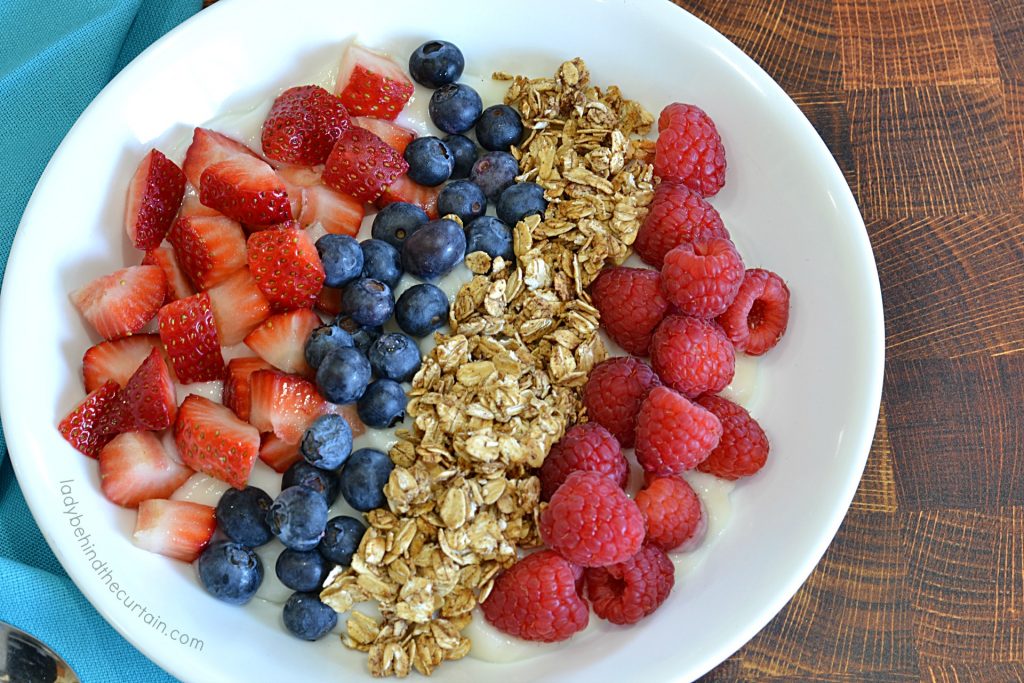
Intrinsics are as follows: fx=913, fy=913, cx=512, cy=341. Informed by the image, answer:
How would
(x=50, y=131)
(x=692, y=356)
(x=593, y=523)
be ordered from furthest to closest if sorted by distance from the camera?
(x=50, y=131) < (x=692, y=356) < (x=593, y=523)

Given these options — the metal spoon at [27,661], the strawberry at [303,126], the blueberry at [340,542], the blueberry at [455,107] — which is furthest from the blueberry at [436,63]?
the metal spoon at [27,661]

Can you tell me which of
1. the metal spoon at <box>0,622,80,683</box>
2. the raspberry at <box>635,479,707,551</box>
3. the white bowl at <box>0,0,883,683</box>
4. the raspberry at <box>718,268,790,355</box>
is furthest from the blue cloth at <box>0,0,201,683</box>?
the raspberry at <box>718,268,790,355</box>

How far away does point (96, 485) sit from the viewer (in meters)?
1.22

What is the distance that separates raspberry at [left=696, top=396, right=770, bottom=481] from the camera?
48.2 inches

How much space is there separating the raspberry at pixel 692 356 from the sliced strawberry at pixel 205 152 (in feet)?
2.17

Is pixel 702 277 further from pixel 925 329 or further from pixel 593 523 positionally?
pixel 925 329

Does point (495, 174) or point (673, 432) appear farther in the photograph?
point (495, 174)

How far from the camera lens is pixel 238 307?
49.7 inches

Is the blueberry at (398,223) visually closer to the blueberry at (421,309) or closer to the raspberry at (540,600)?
the blueberry at (421,309)

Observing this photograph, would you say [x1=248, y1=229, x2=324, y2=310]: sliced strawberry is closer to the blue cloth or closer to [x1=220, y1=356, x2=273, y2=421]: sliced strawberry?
[x1=220, y1=356, x2=273, y2=421]: sliced strawberry

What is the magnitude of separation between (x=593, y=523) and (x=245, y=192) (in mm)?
647

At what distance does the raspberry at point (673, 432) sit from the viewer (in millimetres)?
1151

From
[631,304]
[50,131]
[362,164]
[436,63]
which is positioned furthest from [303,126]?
[631,304]

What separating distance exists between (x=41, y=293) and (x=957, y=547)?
1.38 meters
